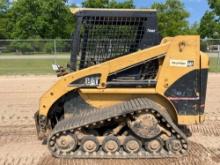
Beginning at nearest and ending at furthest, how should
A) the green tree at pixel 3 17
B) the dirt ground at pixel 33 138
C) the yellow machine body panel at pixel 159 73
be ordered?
1. the dirt ground at pixel 33 138
2. the yellow machine body panel at pixel 159 73
3. the green tree at pixel 3 17

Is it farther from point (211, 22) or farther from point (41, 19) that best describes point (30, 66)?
point (211, 22)

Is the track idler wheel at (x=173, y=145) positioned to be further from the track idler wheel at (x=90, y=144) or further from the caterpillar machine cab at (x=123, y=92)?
the track idler wheel at (x=90, y=144)

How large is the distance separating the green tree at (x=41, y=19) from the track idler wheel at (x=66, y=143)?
136ft

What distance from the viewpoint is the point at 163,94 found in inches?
285

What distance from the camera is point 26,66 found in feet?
84.2

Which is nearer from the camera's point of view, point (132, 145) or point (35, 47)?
point (132, 145)

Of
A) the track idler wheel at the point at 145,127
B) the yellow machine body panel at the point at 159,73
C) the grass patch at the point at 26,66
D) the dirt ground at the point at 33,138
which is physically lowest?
the grass patch at the point at 26,66

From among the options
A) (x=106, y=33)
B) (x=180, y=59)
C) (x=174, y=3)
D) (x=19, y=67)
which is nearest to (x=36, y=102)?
(x=106, y=33)

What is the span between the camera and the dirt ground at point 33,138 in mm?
6871

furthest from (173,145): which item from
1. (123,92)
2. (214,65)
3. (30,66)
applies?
(30,66)

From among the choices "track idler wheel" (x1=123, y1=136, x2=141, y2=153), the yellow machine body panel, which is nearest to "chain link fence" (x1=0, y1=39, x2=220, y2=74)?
the yellow machine body panel

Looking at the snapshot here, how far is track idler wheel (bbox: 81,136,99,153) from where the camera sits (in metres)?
6.88

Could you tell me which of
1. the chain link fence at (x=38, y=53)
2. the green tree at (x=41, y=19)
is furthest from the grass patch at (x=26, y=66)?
the green tree at (x=41, y=19)

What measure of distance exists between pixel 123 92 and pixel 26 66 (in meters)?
19.0
